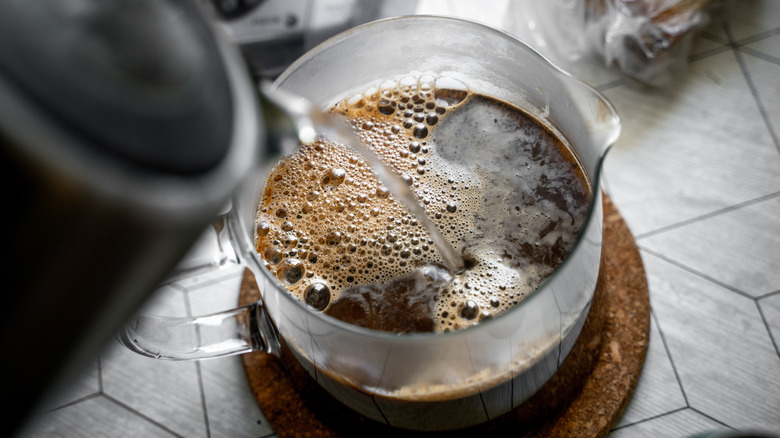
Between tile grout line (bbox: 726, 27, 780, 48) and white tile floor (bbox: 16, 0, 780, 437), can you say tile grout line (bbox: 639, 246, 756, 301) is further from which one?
tile grout line (bbox: 726, 27, 780, 48)

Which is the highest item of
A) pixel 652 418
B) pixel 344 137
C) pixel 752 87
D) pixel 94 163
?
pixel 94 163

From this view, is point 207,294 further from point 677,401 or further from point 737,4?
point 737,4

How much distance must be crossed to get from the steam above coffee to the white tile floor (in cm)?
23

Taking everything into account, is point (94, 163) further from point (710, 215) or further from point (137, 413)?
point (710, 215)

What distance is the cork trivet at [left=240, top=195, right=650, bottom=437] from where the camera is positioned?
0.57 m

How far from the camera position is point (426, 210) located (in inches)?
22.2

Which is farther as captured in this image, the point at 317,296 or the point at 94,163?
the point at 317,296

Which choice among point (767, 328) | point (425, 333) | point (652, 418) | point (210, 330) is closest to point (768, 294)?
point (767, 328)

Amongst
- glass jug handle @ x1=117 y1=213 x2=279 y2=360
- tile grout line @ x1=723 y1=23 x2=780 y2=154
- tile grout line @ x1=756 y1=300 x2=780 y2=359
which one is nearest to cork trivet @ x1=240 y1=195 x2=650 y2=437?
glass jug handle @ x1=117 y1=213 x2=279 y2=360

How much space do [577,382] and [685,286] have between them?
0.22 metres

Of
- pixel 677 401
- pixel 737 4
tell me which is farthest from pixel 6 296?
pixel 737 4

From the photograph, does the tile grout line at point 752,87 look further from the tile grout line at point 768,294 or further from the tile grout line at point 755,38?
the tile grout line at point 768,294

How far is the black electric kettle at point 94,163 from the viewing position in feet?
0.76

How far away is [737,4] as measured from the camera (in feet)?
3.01
